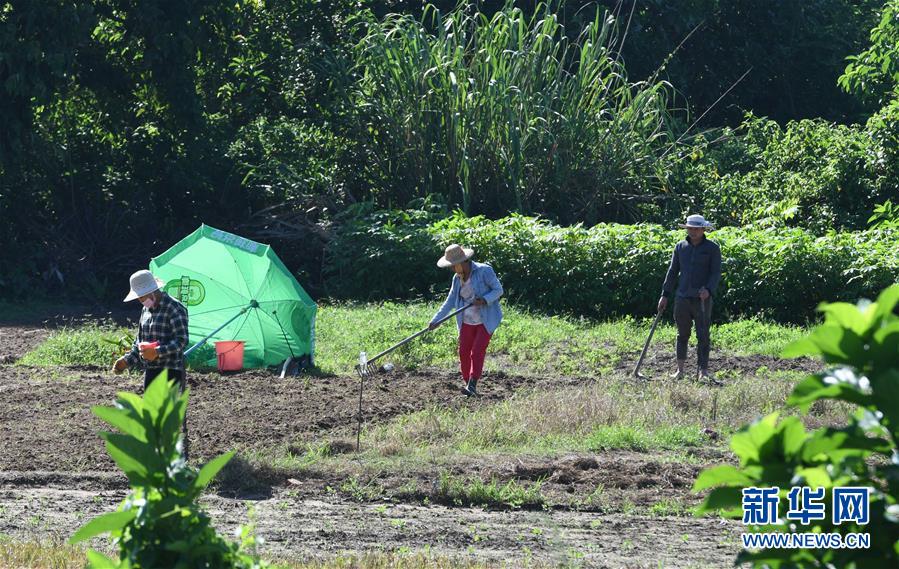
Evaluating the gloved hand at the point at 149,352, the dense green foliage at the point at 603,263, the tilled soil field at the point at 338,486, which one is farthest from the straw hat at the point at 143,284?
the dense green foliage at the point at 603,263

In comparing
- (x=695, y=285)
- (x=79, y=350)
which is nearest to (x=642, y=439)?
(x=695, y=285)

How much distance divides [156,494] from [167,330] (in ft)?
19.7

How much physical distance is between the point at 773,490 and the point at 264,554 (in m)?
4.53

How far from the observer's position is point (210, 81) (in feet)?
77.6

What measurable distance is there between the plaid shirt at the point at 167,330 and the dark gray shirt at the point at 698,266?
564 cm

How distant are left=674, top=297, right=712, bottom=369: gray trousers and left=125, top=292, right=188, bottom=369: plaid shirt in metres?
5.81

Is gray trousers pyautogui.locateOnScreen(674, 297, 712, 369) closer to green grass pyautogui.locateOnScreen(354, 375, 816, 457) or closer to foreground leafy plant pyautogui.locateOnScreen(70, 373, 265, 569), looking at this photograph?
green grass pyautogui.locateOnScreen(354, 375, 816, 457)

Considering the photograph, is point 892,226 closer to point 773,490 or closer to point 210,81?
point 210,81

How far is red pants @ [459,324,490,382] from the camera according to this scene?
1173 cm

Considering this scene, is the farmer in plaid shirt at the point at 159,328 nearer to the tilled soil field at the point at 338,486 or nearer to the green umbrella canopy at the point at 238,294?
the tilled soil field at the point at 338,486

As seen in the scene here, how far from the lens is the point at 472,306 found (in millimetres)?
11859

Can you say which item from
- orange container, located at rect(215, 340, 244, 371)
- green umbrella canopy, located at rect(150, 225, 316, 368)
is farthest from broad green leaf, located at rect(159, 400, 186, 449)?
orange container, located at rect(215, 340, 244, 371)

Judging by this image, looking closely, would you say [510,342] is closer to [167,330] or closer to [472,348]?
[472,348]

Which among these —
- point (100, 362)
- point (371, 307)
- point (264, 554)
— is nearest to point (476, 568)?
point (264, 554)
